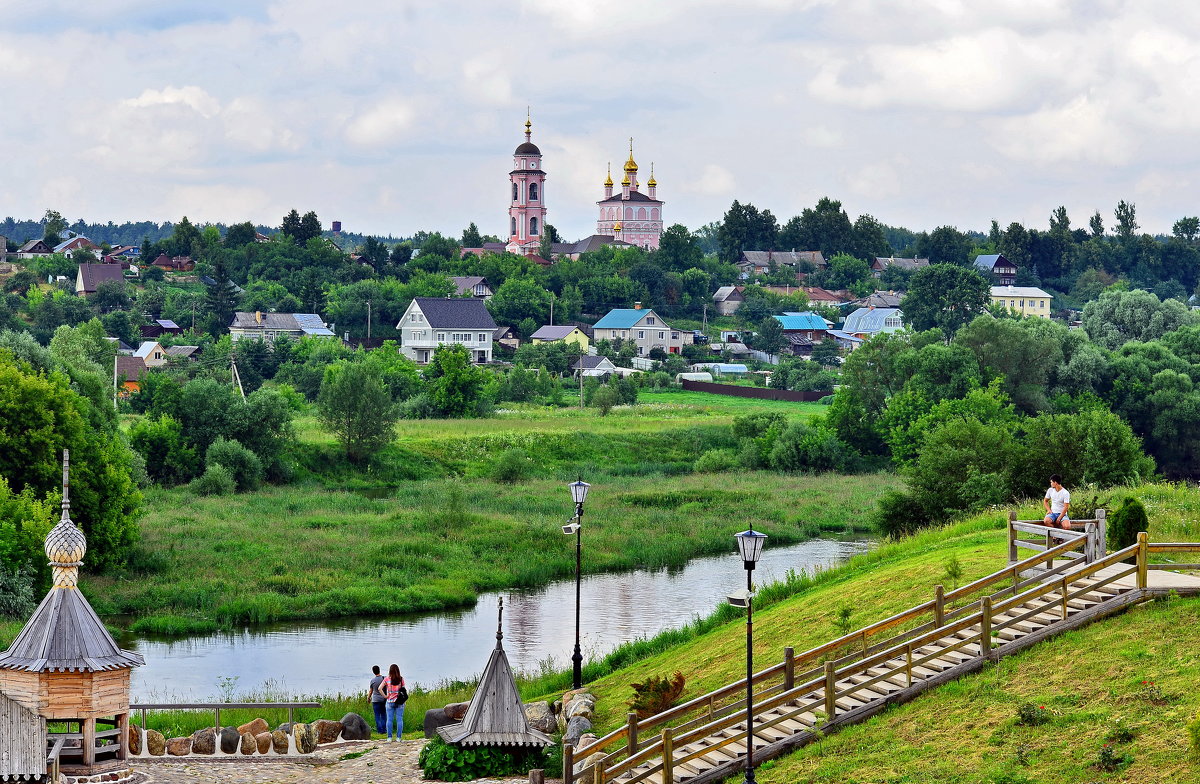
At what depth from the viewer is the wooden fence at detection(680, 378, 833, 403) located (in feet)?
314

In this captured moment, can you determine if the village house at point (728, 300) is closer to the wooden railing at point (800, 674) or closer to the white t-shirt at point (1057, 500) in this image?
the white t-shirt at point (1057, 500)

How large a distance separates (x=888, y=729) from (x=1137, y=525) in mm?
6768

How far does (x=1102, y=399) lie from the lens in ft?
240

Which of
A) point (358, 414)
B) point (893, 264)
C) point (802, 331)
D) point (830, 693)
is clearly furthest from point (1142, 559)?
point (893, 264)

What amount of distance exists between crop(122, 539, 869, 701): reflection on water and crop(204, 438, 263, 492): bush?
19013mm

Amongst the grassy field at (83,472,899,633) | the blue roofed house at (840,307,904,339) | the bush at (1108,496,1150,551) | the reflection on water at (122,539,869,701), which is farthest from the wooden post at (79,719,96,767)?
the blue roofed house at (840,307,904,339)

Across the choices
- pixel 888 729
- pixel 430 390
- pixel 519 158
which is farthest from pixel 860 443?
pixel 519 158

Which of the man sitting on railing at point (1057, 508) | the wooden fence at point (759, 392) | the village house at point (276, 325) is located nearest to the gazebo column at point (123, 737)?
the man sitting on railing at point (1057, 508)

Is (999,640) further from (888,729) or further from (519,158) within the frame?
(519,158)

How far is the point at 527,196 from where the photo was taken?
163 metres

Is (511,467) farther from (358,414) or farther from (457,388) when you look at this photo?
(457,388)

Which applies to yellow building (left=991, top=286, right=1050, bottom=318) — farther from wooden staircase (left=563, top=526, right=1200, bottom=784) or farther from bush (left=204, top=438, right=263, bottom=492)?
wooden staircase (left=563, top=526, right=1200, bottom=784)

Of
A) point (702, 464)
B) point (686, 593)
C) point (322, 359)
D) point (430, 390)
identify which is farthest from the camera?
point (322, 359)

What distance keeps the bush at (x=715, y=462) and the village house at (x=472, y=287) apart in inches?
2544
